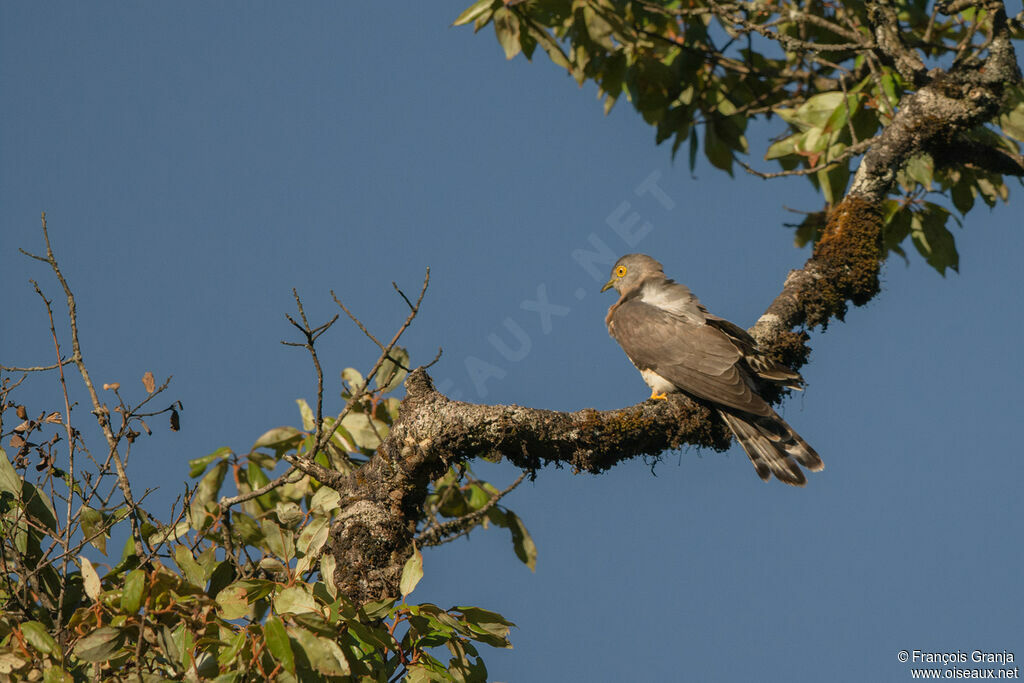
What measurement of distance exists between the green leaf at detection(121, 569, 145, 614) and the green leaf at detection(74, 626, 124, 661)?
102mm

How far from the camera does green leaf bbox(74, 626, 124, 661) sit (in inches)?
130

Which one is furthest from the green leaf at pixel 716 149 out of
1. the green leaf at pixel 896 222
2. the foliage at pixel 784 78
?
the green leaf at pixel 896 222

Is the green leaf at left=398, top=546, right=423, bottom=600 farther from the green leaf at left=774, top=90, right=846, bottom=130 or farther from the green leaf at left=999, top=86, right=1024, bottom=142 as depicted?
the green leaf at left=999, top=86, right=1024, bottom=142

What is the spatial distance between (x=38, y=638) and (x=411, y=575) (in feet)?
4.60

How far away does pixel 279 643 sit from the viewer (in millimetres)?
3068

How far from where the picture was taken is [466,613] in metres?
3.77

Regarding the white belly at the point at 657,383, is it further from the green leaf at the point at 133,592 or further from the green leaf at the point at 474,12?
Answer: the green leaf at the point at 133,592

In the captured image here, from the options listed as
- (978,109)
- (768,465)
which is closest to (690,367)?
(768,465)

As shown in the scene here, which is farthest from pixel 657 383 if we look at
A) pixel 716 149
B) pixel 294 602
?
pixel 294 602

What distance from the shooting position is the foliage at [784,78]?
5980 millimetres

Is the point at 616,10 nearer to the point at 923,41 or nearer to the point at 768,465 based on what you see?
the point at 923,41

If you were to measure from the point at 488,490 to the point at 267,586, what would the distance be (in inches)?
88.2

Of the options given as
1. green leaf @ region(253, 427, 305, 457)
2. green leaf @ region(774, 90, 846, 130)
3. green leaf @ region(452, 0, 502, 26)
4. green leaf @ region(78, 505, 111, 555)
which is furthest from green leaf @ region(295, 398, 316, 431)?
green leaf @ region(774, 90, 846, 130)

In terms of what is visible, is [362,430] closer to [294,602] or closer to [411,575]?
[411,575]
